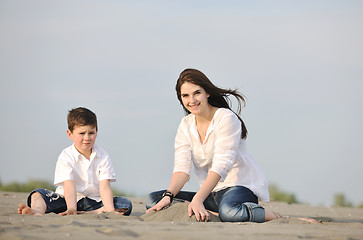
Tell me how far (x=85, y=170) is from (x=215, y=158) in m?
1.51

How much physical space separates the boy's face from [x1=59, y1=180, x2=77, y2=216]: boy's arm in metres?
0.39

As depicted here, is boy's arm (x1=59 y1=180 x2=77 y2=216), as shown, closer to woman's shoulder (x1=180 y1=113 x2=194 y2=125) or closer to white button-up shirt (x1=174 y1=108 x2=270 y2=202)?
white button-up shirt (x1=174 y1=108 x2=270 y2=202)

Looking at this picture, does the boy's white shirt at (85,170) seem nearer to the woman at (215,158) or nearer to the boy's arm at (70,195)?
the boy's arm at (70,195)

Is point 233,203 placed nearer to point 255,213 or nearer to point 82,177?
point 255,213

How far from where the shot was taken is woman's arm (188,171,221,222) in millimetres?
4422

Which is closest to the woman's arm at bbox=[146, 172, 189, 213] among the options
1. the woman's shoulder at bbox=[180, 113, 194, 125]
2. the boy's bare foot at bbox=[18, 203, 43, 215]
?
the woman's shoulder at bbox=[180, 113, 194, 125]

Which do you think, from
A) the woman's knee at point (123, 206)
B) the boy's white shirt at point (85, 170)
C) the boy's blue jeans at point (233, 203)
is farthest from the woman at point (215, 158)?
the boy's white shirt at point (85, 170)

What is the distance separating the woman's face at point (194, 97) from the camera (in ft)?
16.1

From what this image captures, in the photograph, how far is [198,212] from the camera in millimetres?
4438

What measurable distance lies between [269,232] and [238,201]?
1.27 metres

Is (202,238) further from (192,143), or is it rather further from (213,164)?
(192,143)

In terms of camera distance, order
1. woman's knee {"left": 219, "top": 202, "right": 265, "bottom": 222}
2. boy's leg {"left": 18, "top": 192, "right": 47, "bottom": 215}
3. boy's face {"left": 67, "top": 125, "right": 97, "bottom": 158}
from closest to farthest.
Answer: woman's knee {"left": 219, "top": 202, "right": 265, "bottom": 222} < boy's leg {"left": 18, "top": 192, "right": 47, "bottom": 215} < boy's face {"left": 67, "top": 125, "right": 97, "bottom": 158}

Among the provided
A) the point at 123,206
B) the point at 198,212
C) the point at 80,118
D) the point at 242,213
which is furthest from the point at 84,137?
the point at 242,213

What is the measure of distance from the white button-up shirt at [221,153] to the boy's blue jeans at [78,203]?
72cm
